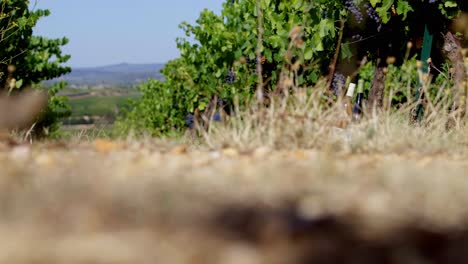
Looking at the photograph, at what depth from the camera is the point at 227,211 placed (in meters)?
2.05

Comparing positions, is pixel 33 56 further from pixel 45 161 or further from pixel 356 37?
pixel 45 161

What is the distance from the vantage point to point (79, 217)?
1.86 metres

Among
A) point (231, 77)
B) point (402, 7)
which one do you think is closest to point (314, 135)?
point (402, 7)

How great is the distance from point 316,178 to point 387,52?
6.78 m

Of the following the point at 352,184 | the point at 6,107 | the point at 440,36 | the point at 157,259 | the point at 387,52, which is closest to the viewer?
the point at 157,259

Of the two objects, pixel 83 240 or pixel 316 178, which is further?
pixel 316 178

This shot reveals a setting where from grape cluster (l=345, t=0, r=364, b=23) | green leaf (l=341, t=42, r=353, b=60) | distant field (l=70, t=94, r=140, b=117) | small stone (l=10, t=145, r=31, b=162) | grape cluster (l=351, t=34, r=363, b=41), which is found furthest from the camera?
distant field (l=70, t=94, r=140, b=117)

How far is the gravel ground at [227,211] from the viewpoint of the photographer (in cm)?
162

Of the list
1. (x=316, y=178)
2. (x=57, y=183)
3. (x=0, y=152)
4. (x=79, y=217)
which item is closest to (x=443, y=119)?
(x=316, y=178)

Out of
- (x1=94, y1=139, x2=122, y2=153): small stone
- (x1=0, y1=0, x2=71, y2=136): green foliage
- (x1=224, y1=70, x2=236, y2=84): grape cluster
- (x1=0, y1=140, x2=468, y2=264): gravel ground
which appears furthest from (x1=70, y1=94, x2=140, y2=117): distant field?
(x1=0, y1=140, x2=468, y2=264): gravel ground

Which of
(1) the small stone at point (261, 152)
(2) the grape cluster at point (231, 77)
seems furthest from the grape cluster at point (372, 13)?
(1) the small stone at point (261, 152)

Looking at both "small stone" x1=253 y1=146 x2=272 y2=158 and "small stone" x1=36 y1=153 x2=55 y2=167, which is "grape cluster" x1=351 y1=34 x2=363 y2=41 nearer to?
"small stone" x1=253 y1=146 x2=272 y2=158

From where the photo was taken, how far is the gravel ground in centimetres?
162

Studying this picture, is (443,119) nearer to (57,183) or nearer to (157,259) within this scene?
(57,183)
